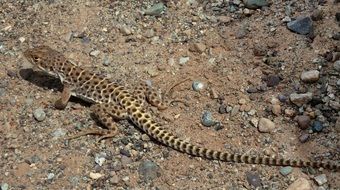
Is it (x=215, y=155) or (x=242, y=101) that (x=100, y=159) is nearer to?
(x=215, y=155)

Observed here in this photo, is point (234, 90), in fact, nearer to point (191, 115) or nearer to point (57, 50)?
point (191, 115)

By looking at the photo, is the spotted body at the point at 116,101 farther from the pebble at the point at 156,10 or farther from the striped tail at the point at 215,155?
the pebble at the point at 156,10

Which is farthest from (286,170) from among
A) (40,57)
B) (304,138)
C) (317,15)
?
(40,57)

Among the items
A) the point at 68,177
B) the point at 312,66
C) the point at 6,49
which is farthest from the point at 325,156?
the point at 6,49

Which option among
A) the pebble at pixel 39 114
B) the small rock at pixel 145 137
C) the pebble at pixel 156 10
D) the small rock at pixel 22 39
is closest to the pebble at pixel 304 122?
the small rock at pixel 145 137

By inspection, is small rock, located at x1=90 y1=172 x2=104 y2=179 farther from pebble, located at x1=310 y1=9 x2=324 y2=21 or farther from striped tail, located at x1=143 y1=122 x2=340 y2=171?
pebble, located at x1=310 y1=9 x2=324 y2=21

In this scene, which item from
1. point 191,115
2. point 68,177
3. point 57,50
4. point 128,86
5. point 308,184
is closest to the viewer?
point 308,184
